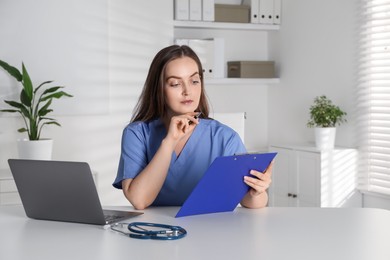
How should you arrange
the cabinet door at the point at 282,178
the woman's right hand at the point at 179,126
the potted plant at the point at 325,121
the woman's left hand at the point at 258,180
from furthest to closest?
the cabinet door at the point at 282,178 → the potted plant at the point at 325,121 → the woman's right hand at the point at 179,126 → the woman's left hand at the point at 258,180

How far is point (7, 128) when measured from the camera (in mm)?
4258

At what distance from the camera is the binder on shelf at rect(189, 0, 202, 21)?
186 inches

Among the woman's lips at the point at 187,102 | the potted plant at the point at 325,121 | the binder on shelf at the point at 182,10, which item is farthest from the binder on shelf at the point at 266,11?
the woman's lips at the point at 187,102

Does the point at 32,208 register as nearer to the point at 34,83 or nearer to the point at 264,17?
the point at 34,83

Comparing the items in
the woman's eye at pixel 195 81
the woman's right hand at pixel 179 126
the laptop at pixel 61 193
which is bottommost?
the laptop at pixel 61 193

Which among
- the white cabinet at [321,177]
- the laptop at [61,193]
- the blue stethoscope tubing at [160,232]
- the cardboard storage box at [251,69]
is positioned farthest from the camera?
the cardboard storage box at [251,69]

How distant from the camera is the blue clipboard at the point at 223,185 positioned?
1938 millimetres

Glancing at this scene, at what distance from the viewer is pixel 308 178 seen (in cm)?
440

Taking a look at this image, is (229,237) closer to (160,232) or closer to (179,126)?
(160,232)

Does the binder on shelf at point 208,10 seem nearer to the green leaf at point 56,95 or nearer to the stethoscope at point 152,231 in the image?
the green leaf at point 56,95

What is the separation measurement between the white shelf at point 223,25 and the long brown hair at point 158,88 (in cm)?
234

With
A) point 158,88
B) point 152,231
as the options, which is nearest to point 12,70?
point 158,88

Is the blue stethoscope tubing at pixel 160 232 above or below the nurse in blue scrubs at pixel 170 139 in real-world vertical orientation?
below

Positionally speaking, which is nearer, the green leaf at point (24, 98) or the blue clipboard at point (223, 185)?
the blue clipboard at point (223, 185)
